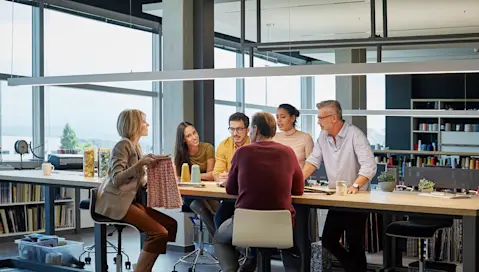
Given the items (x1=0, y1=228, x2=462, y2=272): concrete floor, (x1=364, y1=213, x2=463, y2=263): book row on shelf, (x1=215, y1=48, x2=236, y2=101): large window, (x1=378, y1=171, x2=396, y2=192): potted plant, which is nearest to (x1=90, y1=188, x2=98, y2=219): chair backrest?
(x1=0, y1=228, x2=462, y2=272): concrete floor

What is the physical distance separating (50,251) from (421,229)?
10.9ft

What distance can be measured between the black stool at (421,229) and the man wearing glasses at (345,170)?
28cm

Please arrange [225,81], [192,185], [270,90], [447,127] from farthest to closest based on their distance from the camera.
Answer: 1. [447,127]
2. [270,90]
3. [225,81]
4. [192,185]

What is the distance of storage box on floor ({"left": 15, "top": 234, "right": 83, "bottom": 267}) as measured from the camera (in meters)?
6.16

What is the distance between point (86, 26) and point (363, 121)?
660 centimetres

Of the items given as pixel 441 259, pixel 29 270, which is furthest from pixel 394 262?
pixel 29 270

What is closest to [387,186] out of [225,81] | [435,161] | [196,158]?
[196,158]

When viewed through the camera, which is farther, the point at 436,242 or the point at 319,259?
the point at 436,242

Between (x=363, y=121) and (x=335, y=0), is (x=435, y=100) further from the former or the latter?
(x=335, y=0)

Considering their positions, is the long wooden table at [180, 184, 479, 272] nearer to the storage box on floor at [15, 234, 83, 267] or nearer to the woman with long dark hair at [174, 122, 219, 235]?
the woman with long dark hair at [174, 122, 219, 235]

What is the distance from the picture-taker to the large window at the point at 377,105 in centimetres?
1641

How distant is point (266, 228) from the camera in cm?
427

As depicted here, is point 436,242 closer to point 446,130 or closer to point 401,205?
point 401,205

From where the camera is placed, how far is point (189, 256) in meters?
7.05
